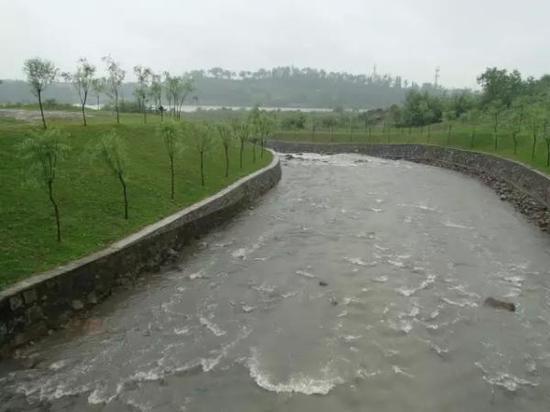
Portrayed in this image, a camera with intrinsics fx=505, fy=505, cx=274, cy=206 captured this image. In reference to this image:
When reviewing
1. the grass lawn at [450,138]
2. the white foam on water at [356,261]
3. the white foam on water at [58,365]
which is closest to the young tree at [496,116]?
the grass lawn at [450,138]

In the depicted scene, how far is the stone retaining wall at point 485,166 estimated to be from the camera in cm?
3303

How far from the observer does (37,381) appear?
13016mm

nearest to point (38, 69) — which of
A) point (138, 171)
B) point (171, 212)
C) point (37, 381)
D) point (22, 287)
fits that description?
point (138, 171)

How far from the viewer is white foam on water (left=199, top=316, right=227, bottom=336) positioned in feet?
51.9

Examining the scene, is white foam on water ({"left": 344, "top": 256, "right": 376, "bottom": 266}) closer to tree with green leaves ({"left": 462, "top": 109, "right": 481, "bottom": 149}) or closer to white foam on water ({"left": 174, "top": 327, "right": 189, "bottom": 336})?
white foam on water ({"left": 174, "top": 327, "right": 189, "bottom": 336})

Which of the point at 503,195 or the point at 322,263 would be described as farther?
the point at 503,195

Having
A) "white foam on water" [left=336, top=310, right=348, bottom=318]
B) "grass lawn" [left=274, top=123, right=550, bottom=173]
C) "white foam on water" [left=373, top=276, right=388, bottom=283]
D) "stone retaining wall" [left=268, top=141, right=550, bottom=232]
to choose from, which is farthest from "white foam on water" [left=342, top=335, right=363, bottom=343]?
"grass lawn" [left=274, top=123, right=550, bottom=173]

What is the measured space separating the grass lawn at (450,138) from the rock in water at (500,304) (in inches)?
860

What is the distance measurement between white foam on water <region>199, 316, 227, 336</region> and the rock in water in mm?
9412

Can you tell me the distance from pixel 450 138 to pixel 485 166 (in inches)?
641

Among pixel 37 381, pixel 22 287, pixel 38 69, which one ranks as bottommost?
pixel 37 381

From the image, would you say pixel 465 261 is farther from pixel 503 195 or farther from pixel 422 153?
pixel 422 153

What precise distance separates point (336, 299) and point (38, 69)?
77.0 ft

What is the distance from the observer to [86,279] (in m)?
17.2
